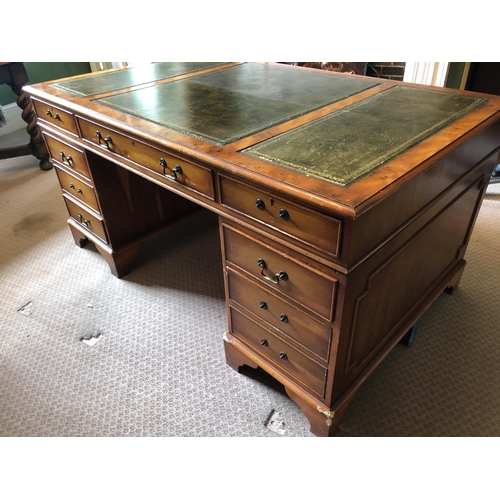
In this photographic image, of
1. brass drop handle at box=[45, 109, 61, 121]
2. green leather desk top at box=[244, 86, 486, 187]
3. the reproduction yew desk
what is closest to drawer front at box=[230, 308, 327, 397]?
the reproduction yew desk

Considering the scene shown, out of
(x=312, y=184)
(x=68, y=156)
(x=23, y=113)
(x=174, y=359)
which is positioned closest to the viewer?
(x=312, y=184)

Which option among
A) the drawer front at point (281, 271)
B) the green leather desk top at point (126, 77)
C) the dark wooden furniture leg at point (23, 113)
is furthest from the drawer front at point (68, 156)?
the dark wooden furniture leg at point (23, 113)

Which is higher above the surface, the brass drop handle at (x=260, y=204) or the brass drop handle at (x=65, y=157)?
the brass drop handle at (x=260, y=204)

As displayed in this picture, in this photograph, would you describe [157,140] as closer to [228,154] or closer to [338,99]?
[228,154]

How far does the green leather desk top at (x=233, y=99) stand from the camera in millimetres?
Answer: 1216

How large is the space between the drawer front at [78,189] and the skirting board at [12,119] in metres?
2.05

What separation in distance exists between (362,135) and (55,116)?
1.31 meters

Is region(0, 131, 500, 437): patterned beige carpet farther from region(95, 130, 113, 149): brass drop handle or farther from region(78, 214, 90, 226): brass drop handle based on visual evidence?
region(95, 130, 113, 149): brass drop handle

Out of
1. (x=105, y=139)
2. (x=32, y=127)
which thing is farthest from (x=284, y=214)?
(x=32, y=127)

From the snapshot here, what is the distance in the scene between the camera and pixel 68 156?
6.01 feet

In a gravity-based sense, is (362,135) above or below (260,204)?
above

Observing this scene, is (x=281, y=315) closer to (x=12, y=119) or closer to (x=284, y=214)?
(x=284, y=214)

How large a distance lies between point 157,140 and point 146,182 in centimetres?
82

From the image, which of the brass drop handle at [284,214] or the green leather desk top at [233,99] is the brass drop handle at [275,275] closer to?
the brass drop handle at [284,214]
